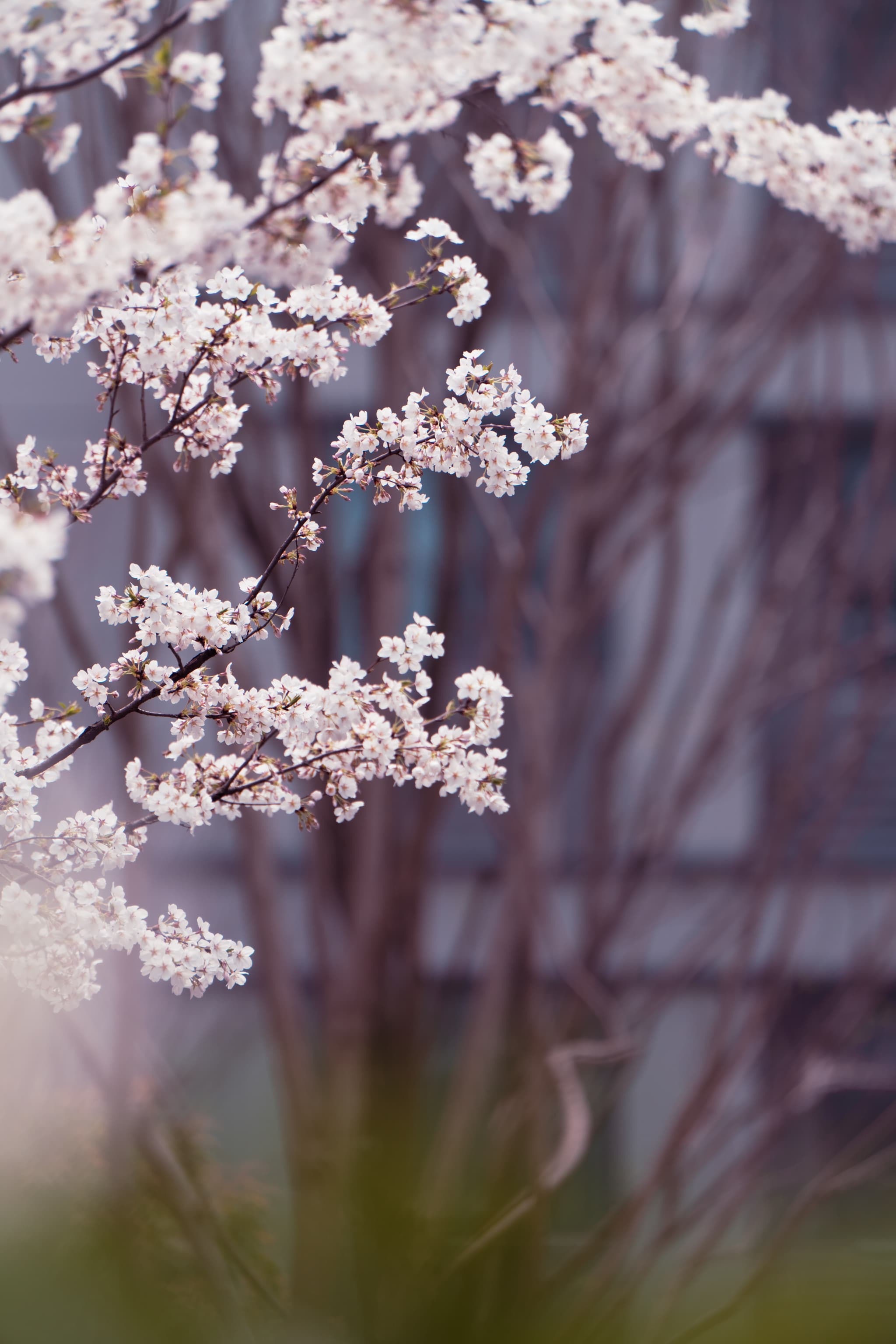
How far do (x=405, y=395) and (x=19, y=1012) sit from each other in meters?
1.29

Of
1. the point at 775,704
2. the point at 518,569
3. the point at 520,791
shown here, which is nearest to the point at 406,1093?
the point at 520,791

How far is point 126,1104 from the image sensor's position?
5.96 ft

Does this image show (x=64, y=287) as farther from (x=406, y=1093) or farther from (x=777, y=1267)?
(x=406, y=1093)

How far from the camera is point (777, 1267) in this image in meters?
0.66

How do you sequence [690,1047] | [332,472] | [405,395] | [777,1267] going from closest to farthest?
[777,1267], [332,472], [405,395], [690,1047]

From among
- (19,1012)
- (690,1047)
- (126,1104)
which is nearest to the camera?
(19,1012)

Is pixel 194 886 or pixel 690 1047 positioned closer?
pixel 194 886

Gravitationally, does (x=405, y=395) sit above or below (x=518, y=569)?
above

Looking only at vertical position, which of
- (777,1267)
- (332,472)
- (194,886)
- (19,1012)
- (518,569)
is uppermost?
(194,886)

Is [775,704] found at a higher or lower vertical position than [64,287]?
higher

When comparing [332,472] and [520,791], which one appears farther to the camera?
[520,791]

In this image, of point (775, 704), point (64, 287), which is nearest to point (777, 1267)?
point (64, 287)

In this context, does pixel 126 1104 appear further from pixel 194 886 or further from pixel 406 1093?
pixel 194 886

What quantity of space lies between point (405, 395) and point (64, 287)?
1.36 metres
